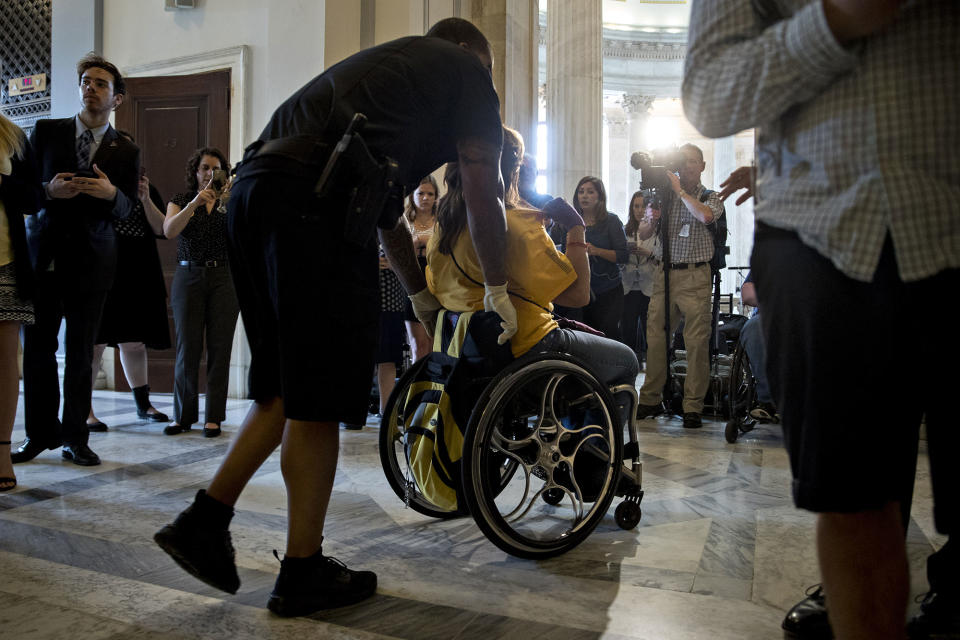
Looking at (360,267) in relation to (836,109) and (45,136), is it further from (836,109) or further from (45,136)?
(45,136)

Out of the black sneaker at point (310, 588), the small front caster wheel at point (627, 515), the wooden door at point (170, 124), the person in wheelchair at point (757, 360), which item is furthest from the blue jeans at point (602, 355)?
the wooden door at point (170, 124)

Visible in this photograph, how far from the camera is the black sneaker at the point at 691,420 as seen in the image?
4.91 metres

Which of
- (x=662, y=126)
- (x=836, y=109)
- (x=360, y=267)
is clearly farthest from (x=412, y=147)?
(x=662, y=126)

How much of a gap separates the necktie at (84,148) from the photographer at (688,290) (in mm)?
3530

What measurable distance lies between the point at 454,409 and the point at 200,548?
0.79 meters

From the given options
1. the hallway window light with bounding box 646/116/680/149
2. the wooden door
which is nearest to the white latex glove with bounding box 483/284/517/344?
A: the wooden door

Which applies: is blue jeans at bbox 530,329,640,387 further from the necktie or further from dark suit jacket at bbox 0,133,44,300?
the necktie

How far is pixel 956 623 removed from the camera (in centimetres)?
169

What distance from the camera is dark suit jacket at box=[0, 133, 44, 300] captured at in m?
3.05

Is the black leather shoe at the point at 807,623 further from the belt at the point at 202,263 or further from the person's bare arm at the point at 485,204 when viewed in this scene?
the belt at the point at 202,263

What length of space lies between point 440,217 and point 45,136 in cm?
251

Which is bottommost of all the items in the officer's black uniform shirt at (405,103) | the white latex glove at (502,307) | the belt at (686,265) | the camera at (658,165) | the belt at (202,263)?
the white latex glove at (502,307)

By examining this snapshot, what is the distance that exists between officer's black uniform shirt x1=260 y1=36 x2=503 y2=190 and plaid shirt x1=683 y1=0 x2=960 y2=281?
3.07 ft

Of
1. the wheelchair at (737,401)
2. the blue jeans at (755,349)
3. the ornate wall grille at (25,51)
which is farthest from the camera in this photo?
the ornate wall grille at (25,51)
